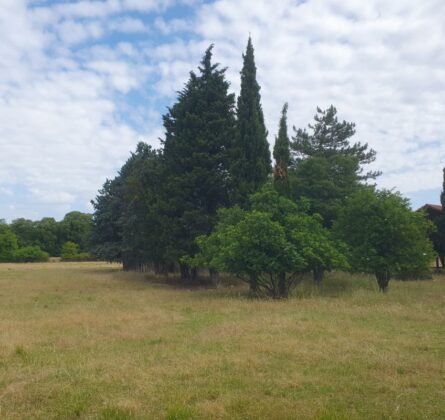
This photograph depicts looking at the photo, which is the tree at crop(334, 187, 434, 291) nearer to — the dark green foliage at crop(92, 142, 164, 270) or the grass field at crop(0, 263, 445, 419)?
the grass field at crop(0, 263, 445, 419)

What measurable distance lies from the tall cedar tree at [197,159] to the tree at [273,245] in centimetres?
551

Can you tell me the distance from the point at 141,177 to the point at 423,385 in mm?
29846

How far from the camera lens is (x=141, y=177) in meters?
35.4

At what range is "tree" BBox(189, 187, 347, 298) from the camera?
68.3ft

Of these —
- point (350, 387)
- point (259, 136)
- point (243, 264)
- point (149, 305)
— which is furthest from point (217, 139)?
point (350, 387)

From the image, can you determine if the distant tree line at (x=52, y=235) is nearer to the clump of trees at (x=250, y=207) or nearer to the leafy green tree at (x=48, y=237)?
the leafy green tree at (x=48, y=237)

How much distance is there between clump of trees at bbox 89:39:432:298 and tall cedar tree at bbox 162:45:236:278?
0.21ft

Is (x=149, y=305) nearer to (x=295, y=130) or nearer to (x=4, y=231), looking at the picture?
(x=295, y=130)

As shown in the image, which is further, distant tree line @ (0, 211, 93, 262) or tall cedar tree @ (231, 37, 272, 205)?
distant tree line @ (0, 211, 93, 262)

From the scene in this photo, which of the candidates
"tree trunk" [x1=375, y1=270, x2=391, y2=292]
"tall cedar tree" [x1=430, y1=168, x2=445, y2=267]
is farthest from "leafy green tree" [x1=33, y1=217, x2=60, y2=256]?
"tree trunk" [x1=375, y1=270, x2=391, y2=292]

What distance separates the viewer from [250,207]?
2597 centimetres

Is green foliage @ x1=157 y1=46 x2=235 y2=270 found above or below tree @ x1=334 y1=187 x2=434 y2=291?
above

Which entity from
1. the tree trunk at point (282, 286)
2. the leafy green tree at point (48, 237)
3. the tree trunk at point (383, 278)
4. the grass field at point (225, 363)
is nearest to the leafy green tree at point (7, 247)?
the leafy green tree at point (48, 237)

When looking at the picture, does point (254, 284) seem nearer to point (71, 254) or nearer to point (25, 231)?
point (71, 254)
